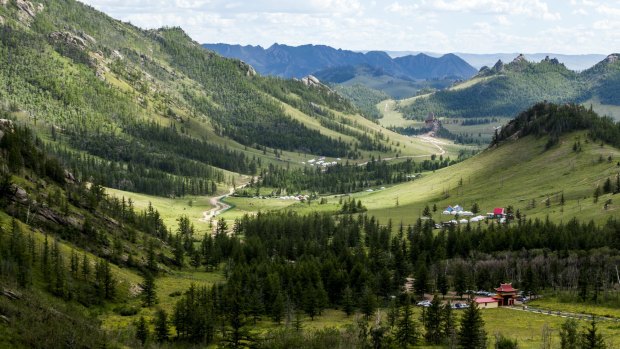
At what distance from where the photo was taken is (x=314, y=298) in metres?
174

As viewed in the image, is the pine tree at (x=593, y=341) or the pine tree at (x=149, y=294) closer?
the pine tree at (x=593, y=341)

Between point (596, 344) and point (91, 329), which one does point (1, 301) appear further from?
point (596, 344)

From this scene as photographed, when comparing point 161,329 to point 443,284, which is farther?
point 443,284

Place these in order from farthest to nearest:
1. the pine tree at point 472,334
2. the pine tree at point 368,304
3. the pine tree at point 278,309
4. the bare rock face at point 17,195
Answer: the bare rock face at point 17,195 < the pine tree at point 368,304 < the pine tree at point 278,309 < the pine tree at point 472,334

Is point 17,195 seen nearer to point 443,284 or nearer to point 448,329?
point 443,284

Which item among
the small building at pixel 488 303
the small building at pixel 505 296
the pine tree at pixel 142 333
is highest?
the small building at pixel 505 296

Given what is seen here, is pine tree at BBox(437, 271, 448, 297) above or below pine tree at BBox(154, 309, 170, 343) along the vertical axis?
above

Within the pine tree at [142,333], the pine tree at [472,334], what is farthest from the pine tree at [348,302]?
the pine tree at [142,333]

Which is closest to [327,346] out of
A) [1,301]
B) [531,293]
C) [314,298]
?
[314,298]

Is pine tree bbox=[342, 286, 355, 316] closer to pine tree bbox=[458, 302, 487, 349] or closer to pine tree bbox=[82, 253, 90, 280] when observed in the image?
pine tree bbox=[458, 302, 487, 349]

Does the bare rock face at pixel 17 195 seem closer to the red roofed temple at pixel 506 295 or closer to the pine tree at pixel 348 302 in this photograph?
the pine tree at pixel 348 302

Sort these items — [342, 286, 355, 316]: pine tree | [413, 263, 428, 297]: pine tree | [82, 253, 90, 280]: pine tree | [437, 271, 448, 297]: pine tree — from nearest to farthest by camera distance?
[82, 253, 90, 280]: pine tree < [342, 286, 355, 316]: pine tree < [413, 263, 428, 297]: pine tree < [437, 271, 448, 297]: pine tree

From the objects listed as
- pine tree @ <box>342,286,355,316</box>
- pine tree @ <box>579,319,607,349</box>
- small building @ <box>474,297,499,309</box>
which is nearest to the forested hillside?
pine tree @ <box>342,286,355,316</box>

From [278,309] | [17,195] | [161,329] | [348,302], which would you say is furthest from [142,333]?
[17,195]
